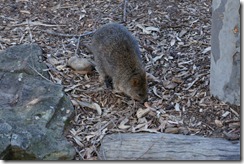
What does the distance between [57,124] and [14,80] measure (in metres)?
1.09

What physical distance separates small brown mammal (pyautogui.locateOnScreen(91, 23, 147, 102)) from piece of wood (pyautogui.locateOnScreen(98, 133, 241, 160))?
1299mm

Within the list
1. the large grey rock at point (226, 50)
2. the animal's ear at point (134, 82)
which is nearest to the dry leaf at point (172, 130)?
the large grey rock at point (226, 50)

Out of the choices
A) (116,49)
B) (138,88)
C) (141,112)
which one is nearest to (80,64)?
(116,49)

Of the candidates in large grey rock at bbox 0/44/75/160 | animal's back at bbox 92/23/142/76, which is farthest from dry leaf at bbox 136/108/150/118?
large grey rock at bbox 0/44/75/160

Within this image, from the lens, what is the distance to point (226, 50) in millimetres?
5559

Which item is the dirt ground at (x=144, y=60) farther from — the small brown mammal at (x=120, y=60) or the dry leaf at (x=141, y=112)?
the small brown mammal at (x=120, y=60)

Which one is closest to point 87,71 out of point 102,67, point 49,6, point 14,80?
point 102,67

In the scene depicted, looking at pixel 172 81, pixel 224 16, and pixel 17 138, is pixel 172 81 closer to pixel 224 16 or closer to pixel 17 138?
pixel 224 16

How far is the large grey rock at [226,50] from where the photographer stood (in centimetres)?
539

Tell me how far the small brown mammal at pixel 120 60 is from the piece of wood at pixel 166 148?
1.30 m

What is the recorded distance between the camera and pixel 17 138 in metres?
5.43

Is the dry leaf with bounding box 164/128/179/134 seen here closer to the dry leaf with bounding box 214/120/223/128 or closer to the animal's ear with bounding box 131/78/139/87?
the dry leaf with bounding box 214/120/223/128

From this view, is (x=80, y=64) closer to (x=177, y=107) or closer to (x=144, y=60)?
(x=144, y=60)

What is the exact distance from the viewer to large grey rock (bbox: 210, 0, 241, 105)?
5395 millimetres
